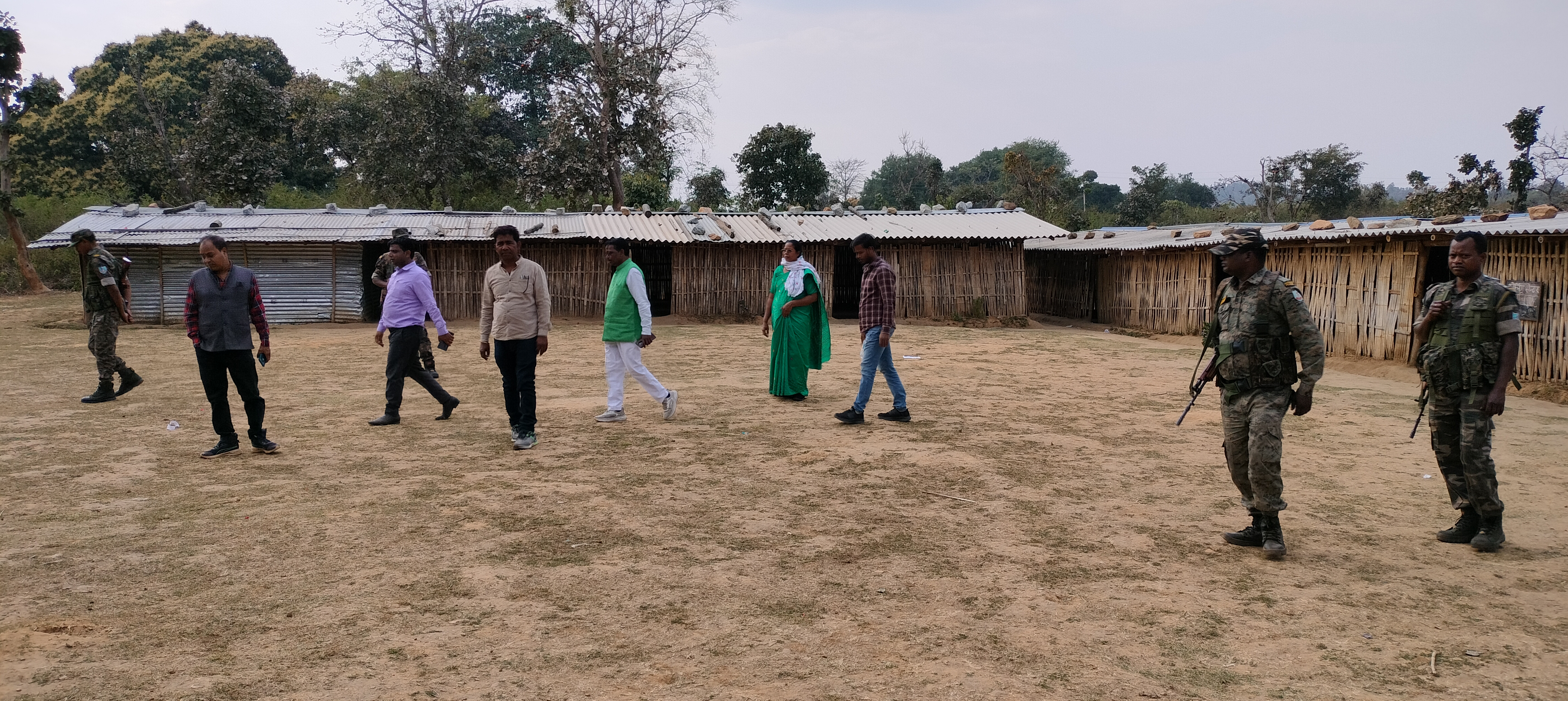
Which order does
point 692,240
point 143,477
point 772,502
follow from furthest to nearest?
point 692,240 → point 143,477 → point 772,502

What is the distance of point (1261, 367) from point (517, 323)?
4592 mm

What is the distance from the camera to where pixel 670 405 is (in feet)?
25.7

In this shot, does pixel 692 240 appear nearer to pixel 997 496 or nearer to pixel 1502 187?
pixel 997 496

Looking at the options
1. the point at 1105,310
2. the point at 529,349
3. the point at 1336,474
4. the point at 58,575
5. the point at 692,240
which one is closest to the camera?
the point at 58,575

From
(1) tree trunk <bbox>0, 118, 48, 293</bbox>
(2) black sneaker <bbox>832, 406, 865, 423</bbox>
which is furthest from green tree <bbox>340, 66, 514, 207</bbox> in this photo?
(2) black sneaker <bbox>832, 406, 865, 423</bbox>

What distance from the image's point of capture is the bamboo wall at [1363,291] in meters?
12.7

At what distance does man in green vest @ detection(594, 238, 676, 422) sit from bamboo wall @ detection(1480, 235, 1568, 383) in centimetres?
974

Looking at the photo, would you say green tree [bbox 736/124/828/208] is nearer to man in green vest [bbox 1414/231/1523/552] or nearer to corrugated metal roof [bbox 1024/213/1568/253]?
corrugated metal roof [bbox 1024/213/1568/253]

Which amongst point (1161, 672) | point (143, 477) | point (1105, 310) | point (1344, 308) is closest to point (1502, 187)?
point (1105, 310)

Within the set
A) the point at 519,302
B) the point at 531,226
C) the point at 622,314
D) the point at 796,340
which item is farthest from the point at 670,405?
the point at 531,226

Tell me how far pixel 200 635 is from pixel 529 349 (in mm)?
3364

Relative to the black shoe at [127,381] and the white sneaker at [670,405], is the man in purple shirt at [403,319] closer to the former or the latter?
the white sneaker at [670,405]

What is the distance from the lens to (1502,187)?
23.1 metres

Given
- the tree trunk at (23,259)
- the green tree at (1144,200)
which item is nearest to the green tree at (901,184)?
the green tree at (1144,200)
